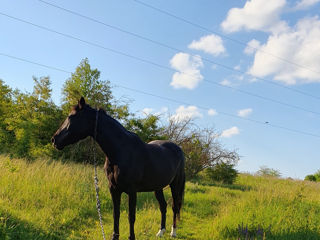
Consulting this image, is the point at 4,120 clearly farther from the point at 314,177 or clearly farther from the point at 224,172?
the point at 314,177

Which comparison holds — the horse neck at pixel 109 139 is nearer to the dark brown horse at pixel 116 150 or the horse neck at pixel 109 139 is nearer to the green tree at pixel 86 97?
the dark brown horse at pixel 116 150

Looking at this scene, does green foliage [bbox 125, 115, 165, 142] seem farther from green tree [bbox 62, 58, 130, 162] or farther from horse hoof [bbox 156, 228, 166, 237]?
horse hoof [bbox 156, 228, 166, 237]

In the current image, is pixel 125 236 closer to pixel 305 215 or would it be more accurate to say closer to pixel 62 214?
pixel 62 214

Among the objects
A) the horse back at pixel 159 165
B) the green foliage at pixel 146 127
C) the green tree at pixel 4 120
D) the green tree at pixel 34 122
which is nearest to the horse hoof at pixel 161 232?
the horse back at pixel 159 165

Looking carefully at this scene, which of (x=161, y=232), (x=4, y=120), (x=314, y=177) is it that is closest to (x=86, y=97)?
(x=4, y=120)

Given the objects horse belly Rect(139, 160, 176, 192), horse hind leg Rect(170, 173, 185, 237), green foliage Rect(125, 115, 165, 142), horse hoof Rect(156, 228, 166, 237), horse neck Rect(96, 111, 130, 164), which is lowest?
horse hoof Rect(156, 228, 166, 237)

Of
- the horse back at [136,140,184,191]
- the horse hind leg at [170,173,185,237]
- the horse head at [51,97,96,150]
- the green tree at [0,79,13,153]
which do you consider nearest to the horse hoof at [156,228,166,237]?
the horse hind leg at [170,173,185,237]

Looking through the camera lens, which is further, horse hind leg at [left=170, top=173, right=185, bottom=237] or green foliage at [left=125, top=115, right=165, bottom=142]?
green foliage at [left=125, top=115, right=165, bottom=142]

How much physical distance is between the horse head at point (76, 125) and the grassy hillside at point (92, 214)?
67.3 inches

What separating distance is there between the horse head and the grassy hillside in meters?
A: 1.71

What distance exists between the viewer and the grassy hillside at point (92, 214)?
4828mm

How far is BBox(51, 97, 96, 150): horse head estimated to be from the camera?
12.6ft

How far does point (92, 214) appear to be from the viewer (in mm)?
6383

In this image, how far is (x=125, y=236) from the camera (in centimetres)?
476
